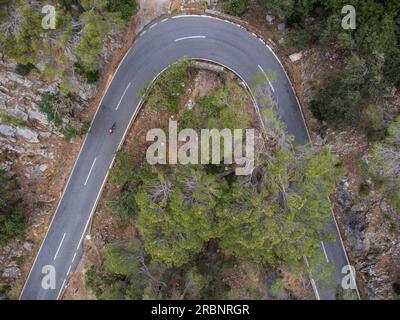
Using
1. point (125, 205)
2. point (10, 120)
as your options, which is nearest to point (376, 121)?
point (125, 205)

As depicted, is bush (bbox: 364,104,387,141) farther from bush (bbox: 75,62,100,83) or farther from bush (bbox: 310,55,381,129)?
bush (bbox: 75,62,100,83)

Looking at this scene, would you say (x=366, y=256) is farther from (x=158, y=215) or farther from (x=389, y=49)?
(x=158, y=215)

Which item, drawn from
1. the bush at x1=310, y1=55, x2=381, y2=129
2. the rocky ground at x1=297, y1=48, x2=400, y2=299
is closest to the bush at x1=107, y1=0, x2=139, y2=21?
the rocky ground at x1=297, y1=48, x2=400, y2=299

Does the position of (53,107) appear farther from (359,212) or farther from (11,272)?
(359,212)

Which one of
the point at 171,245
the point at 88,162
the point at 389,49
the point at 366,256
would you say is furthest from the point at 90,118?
the point at 366,256

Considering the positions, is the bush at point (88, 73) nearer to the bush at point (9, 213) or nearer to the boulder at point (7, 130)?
the boulder at point (7, 130)

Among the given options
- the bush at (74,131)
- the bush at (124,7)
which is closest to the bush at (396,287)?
the bush at (74,131)
